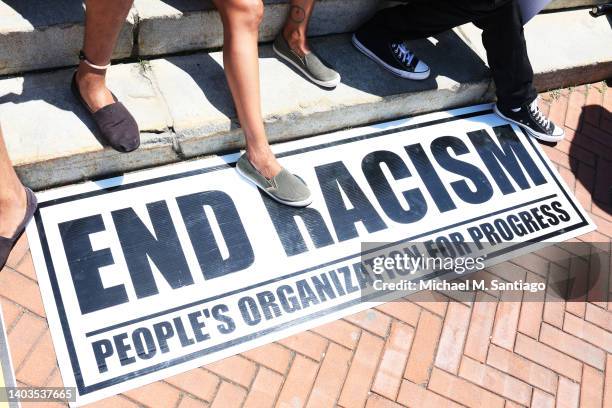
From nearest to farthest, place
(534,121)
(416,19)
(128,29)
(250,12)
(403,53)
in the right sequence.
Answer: (250,12) → (128,29) → (416,19) → (403,53) → (534,121)

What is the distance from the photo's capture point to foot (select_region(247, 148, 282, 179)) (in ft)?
9.14

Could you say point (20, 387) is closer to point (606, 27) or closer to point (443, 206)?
point (443, 206)

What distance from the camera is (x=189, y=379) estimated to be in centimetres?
236

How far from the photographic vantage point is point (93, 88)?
254 cm

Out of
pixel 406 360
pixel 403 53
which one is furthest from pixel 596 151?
pixel 406 360

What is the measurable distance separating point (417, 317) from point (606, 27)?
2.82 metres

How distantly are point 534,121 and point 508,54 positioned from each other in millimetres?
498

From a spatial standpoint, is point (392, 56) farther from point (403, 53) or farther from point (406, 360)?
point (406, 360)

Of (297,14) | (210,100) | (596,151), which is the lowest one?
(596,151)

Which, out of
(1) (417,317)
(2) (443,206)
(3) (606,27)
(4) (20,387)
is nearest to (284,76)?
(2) (443,206)

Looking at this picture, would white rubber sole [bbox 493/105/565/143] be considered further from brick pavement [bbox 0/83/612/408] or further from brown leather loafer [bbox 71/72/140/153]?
brown leather loafer [bbox 71/72/140/153]

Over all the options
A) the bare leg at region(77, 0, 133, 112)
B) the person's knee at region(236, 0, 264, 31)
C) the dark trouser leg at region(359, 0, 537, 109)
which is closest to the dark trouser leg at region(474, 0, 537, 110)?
the dark trouser leg at region(359, 0, 537, 109)

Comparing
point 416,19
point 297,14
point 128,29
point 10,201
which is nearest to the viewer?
point 10,201

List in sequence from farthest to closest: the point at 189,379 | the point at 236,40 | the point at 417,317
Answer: the point at 417,317 < the point at 236,40 < the point at 189,379
